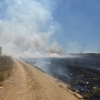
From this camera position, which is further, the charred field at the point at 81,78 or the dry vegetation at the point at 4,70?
the dry vegetation at the point at 4,70

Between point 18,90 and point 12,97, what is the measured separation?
9.03ft

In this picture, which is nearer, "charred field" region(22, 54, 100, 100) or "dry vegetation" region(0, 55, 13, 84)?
"charred field" region(22, 54, 100, 100)

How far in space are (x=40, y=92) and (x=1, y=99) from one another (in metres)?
4.50

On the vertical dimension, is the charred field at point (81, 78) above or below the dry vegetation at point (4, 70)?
below

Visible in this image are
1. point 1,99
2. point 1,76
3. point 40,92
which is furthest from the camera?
point 1,76

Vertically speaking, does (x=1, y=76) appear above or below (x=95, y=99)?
above

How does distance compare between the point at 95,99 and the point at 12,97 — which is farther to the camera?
the point at 95,99

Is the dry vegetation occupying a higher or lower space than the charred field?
higher

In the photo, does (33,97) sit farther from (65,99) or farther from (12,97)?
(65,99)

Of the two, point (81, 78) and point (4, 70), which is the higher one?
point (4, 70)

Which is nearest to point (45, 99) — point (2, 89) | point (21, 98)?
point (21, 98)

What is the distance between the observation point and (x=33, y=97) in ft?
59.6

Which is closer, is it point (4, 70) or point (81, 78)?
point (4, 70)

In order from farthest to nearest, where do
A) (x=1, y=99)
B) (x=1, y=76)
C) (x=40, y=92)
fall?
(x=1, y=76)
(x=40, y=92)
(x=1, y=99)
